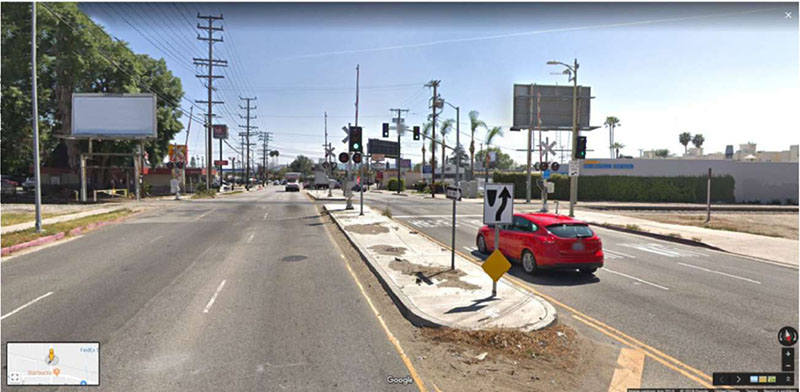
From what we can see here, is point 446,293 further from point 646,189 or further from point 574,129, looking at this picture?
point 646,189

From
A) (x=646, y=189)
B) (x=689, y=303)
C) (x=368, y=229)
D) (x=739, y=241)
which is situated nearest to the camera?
(x=689, y=303)

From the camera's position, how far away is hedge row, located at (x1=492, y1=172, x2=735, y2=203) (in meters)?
50.1

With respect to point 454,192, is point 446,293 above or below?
below

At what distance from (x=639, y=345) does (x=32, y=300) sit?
1065cm

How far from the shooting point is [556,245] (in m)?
10.7

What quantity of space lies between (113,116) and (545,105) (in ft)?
126

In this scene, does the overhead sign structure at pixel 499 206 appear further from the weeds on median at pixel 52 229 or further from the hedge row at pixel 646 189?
the hedge row at pixel 646 189

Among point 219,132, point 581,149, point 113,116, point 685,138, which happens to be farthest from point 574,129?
point 685,138

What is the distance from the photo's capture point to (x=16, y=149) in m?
40.0

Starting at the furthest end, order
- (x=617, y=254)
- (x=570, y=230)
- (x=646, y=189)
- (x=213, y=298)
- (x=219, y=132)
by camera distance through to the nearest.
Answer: (x=219, y=132) < (x=646, y=189) < (x=617, y=254) < (x=570, y=230) < (x=213, y=298)

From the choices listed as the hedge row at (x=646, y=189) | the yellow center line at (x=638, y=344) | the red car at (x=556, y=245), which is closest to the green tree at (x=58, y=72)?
the red car at (x=556, y=245)

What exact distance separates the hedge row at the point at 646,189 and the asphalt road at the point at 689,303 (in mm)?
36669

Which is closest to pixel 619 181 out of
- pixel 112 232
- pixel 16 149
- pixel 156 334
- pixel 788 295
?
pixel 788 295

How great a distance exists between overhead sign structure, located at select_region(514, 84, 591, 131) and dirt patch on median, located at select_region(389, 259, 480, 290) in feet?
111
